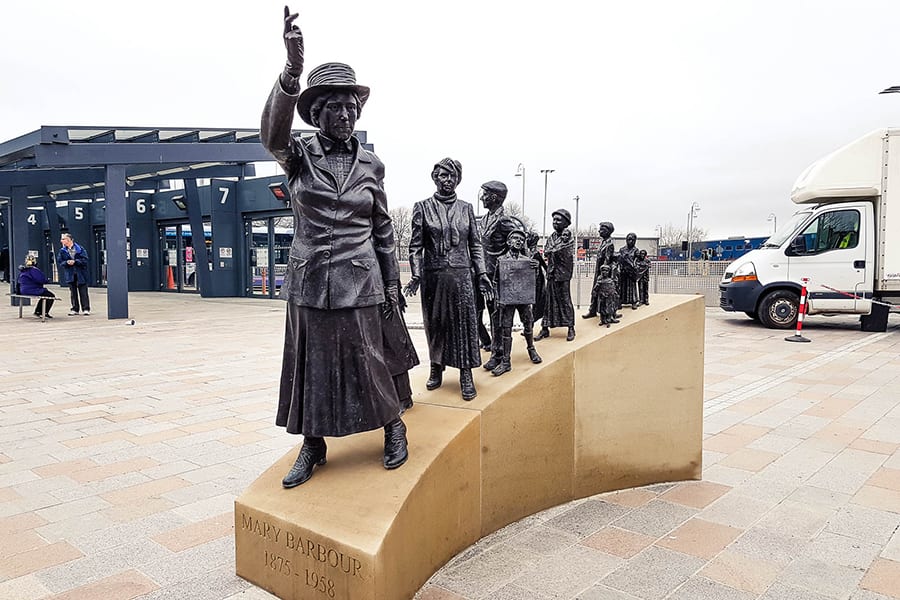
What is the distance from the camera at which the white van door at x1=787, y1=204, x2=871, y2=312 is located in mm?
12992

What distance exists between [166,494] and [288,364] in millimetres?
1810

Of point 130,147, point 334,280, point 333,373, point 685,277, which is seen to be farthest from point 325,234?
point 685,277

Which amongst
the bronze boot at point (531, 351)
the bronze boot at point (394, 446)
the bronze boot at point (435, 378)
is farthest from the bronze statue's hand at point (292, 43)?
the bronze boot at point (531, 351)

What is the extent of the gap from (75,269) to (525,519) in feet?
49.3

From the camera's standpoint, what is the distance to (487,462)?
362 centimetres

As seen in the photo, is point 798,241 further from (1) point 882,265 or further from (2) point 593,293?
(2) point 593,293

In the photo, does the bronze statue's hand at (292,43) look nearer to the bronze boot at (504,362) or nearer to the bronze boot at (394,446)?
the bronze boot at (394,446)

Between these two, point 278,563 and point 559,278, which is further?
point 559,278

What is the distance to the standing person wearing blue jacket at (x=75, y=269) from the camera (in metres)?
15.5

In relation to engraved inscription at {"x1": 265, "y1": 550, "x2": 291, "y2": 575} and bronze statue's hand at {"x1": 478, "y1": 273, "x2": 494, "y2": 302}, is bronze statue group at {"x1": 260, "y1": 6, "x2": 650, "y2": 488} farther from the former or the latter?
bronze statue's hand at {"x1": 478, "y1": 273, "x2": 494, "y2": 302}

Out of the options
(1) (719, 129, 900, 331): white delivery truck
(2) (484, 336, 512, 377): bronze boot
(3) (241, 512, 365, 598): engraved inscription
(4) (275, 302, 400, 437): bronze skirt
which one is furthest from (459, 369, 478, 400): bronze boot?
(1) (719, 129, 900, 331): white delivery truck

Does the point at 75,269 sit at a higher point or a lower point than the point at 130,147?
lower

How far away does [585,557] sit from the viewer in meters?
3.40

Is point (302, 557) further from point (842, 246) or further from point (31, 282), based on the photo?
point (31, 282)
